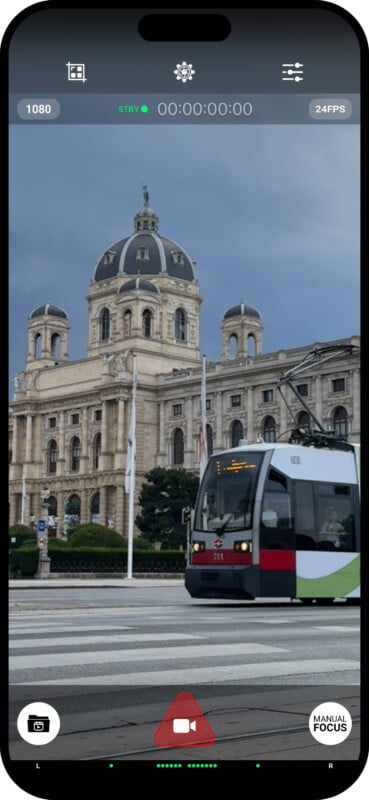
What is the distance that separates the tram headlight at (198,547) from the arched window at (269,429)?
5909 centimetres

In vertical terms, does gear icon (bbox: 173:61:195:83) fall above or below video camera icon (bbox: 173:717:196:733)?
above

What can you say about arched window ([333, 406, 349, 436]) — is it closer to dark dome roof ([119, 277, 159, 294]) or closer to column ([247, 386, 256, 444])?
column ([247, 386, 256, 444])

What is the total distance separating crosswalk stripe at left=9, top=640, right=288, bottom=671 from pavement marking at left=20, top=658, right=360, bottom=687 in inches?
24.7

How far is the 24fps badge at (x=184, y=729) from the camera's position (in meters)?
4.96

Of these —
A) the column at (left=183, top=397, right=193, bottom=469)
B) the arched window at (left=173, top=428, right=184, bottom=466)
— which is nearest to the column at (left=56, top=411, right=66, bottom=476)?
the column at (left=183, top=397, right=193, bottom=469)

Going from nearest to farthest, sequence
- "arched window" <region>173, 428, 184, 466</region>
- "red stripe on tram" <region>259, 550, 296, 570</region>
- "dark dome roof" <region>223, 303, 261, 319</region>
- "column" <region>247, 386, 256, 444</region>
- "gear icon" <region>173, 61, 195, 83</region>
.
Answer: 1. "gear icon" <region>173, 61, 195, 83</region>
2. "dark dome roof" <region>223, 303, 261, 319</region>
3. "red stripe on tram" <region>259, 550, 296, 570</region>
4. "arched window" <region>173, 428, 184, 466</region>
5. "column" <region>247, 386, 256, 444</region>

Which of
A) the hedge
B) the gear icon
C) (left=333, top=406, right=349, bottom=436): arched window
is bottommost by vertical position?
the hedge

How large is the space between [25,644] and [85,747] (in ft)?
19.9

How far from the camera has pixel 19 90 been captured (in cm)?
562

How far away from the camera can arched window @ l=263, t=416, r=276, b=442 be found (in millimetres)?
77375

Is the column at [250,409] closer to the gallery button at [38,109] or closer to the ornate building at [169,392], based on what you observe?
the ornate building at [169,392]

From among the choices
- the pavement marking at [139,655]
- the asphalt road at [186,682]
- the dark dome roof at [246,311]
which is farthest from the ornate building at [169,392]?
the dark dome roof at [246,311]

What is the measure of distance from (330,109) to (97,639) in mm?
7716

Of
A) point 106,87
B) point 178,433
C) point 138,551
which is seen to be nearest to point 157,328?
point 178,433
